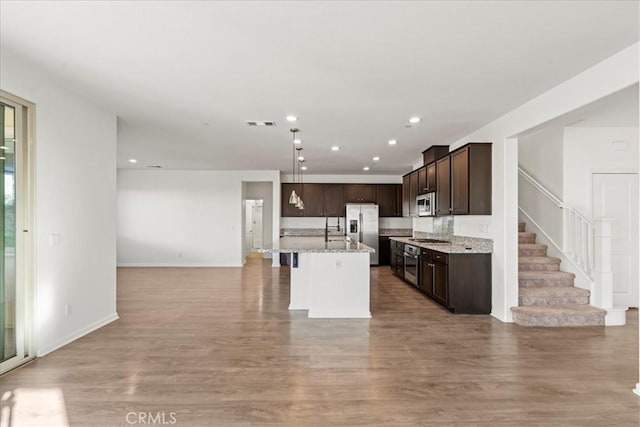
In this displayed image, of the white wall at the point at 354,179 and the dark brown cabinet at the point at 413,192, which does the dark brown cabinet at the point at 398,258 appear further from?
the white wall at the point at 354,179

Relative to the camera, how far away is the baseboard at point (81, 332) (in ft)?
10.6

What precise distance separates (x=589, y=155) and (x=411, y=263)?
3144 mm

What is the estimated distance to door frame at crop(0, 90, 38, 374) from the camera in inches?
117

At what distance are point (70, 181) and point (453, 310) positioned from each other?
4866 mm

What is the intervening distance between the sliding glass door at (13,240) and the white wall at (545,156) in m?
5.77

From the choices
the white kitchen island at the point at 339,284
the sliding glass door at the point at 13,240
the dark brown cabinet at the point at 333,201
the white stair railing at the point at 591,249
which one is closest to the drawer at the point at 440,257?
the white kitchen island at the point at 339,284

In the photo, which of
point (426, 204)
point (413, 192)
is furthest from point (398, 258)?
point (426, 204)

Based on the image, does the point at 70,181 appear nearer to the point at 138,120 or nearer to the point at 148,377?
the point at 138,120

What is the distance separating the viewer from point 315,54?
2684 mm

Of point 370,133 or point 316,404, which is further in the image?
point 370,133

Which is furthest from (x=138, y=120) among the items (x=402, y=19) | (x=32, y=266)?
(x=402, y=19)

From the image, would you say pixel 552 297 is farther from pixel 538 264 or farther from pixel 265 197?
pixel 265 197

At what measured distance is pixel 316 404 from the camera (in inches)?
93.0

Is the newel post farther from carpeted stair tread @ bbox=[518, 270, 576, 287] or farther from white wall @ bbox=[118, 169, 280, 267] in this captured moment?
white wall @ bbox=[118, 169, 280, 267]
